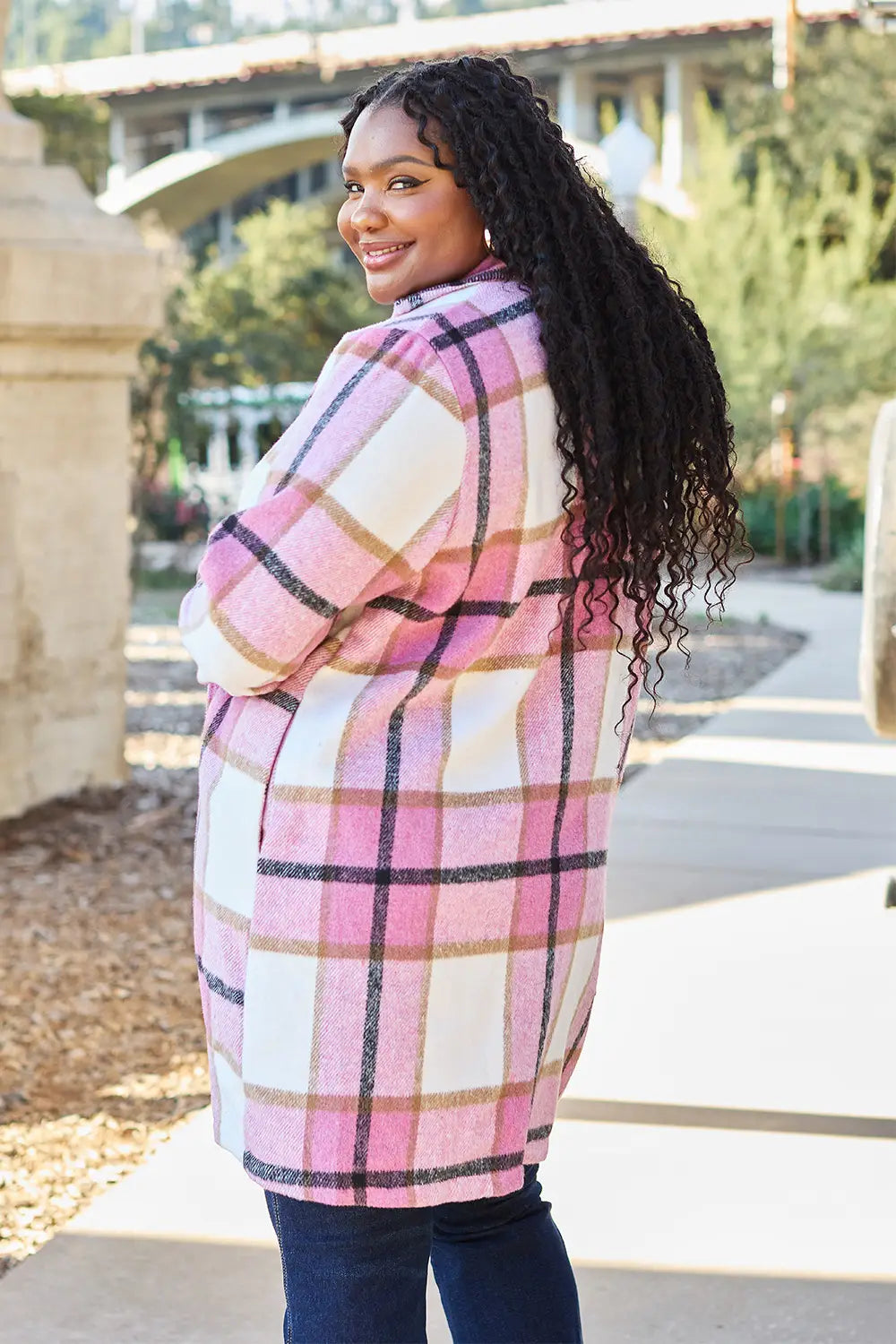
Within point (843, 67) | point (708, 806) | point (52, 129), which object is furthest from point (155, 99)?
point (708, 806)

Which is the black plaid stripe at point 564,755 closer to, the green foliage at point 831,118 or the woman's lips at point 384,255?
the woman's lips at point 384,255

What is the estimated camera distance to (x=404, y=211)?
178 centimetres

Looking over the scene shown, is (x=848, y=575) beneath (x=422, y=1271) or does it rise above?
beneath

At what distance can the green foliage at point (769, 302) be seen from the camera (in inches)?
712

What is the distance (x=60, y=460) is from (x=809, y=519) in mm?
14149

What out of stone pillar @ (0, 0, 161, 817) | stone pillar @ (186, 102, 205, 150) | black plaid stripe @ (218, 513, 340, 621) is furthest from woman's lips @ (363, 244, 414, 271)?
stone pillar @ (186, 102, 205, 150)

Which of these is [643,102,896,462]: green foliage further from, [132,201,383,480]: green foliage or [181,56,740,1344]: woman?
[181,56,740,1344]: woman

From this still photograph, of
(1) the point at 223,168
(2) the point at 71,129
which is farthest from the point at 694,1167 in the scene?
(1) the point at 223,168

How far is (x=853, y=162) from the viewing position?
79.2ft

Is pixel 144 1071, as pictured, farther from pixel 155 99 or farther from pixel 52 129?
pixel 155 99

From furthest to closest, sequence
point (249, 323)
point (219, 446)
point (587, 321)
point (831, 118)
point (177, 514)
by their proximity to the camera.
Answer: point (831, 118) < point (249, 323) < point (219, 446) < point (177, 514) < point (587, 321)

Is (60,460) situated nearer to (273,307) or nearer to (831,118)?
(831,118)

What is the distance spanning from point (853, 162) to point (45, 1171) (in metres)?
23.1

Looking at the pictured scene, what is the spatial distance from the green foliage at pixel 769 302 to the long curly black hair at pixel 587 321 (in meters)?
15.9
